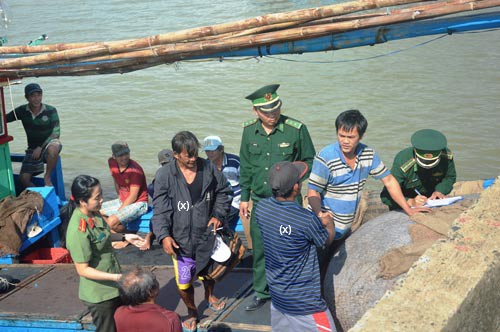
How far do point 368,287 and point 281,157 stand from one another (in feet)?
3.98

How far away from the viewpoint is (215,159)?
265 inches

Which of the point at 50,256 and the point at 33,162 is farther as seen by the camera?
the point at 33,162

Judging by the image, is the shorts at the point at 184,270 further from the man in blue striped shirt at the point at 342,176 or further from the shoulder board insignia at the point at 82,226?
the man in blue striped shirt at the point at 342,176

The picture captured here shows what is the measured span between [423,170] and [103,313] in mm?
2750

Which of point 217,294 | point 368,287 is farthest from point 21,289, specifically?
point 368,287

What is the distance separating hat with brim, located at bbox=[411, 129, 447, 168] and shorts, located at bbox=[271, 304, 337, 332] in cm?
167

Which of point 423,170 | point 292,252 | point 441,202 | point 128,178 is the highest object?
point 292,252

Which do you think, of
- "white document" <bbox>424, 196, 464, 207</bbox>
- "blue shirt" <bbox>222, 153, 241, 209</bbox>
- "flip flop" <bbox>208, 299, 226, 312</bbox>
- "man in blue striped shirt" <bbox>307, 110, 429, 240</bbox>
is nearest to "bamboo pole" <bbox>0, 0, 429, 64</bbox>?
"man in blue striped shirt" <bbox>307, 110, 429, 240</bbox>

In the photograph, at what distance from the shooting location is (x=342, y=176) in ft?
15.8

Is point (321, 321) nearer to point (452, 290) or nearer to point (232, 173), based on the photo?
point (452, 290)

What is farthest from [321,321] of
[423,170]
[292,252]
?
[423,170]

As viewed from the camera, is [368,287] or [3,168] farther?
[3,168]

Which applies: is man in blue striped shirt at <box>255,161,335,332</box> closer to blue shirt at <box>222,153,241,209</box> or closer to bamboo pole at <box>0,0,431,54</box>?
bamboo pole at <box>0,0,431,54</box>

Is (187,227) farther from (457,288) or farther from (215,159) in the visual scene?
(457,288)
